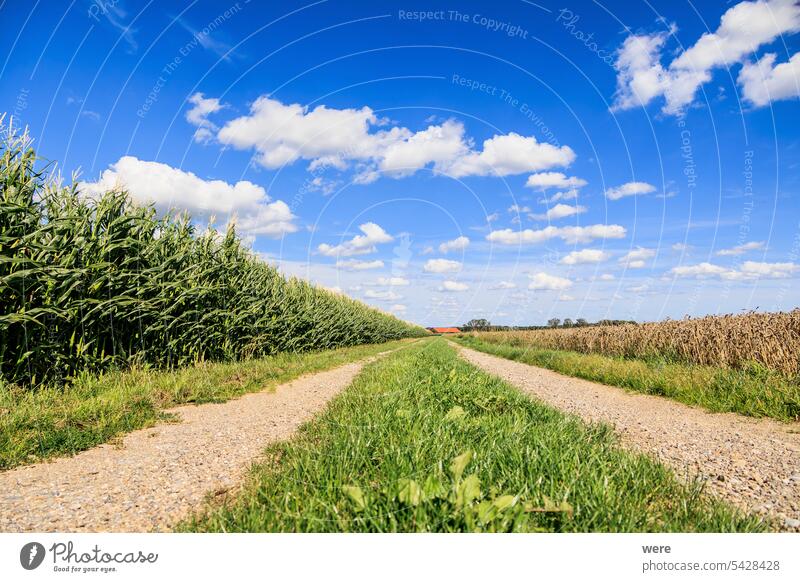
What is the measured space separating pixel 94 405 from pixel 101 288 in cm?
342

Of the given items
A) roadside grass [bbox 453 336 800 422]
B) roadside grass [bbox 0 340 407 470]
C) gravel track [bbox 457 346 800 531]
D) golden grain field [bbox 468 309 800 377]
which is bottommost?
roadside grass [bbox 0 340 407 470]

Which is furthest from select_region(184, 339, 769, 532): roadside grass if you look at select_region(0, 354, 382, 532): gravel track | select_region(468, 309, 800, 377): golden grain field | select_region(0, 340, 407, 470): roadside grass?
select_region(468, 309, 800, 377): golden grain field

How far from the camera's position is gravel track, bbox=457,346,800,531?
3035mm

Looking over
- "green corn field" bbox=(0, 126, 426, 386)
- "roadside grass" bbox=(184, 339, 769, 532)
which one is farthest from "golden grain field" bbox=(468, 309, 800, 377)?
"green corn field" bbox=(0, 126, 426, 386)

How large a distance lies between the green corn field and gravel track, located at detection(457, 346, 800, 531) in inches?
322

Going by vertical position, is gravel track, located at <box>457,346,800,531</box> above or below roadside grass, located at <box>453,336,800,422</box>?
below

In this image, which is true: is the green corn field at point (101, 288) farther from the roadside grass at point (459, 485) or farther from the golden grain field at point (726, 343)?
the golden grain field at point (726, 343)

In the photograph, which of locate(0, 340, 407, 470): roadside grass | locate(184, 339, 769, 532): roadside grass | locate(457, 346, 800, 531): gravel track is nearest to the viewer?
locate(184, 339, 769, 532): roadside grass

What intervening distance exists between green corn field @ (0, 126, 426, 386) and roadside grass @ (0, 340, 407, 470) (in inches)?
24.5

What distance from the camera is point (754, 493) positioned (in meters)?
3.06

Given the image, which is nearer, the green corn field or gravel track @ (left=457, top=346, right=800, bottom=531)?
gravel track @ (left=457, top=346, right=800, bottom=531)

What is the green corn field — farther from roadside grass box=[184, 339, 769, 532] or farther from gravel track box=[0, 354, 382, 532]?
roadside grass box=[184, 339, 769, 532]

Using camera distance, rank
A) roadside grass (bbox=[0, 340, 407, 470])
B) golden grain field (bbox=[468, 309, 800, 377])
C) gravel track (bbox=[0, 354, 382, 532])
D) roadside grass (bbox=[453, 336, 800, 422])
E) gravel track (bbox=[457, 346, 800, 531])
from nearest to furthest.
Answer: gravel track (bbox=[0, 354, 382, 532]) < gravel track (bbox=[457, 346, 800, 531]) < roadside grass (bbox=[0, 340, 407, 470]) < roadside grass (bbox=[453, 336, 800, 422]) < golden grain field (bbox=[468, 309, 800, 377])
